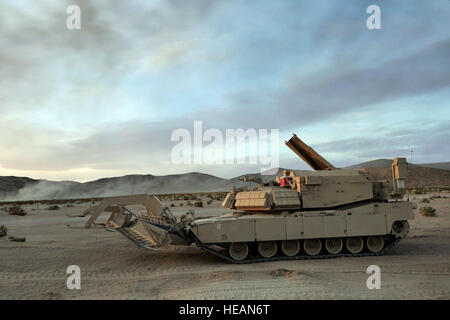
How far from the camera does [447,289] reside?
7.66 m

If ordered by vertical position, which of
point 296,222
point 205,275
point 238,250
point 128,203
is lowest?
point 205,275

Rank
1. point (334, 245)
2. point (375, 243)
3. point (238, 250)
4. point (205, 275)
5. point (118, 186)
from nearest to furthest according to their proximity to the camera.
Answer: point (205, 275), point (238, 250), point (334, 245), point (375, 243), point (118, 186)

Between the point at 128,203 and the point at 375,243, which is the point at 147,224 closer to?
the point at 128,203

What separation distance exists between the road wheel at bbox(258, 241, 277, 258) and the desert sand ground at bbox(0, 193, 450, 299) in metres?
0.60

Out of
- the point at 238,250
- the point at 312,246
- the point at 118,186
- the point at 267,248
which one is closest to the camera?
the point at 238,250

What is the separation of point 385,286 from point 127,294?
5.64 m

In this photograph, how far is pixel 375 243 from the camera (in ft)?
38.2

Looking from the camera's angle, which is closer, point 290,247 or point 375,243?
point 290,247

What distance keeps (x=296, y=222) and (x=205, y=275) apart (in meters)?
3.44

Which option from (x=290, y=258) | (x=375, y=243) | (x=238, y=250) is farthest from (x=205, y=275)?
(x=375, y=243)

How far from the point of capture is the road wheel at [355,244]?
11.5 m

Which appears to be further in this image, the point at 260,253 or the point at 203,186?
the point at 203,186

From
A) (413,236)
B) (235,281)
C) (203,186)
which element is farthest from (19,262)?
(203,186)
